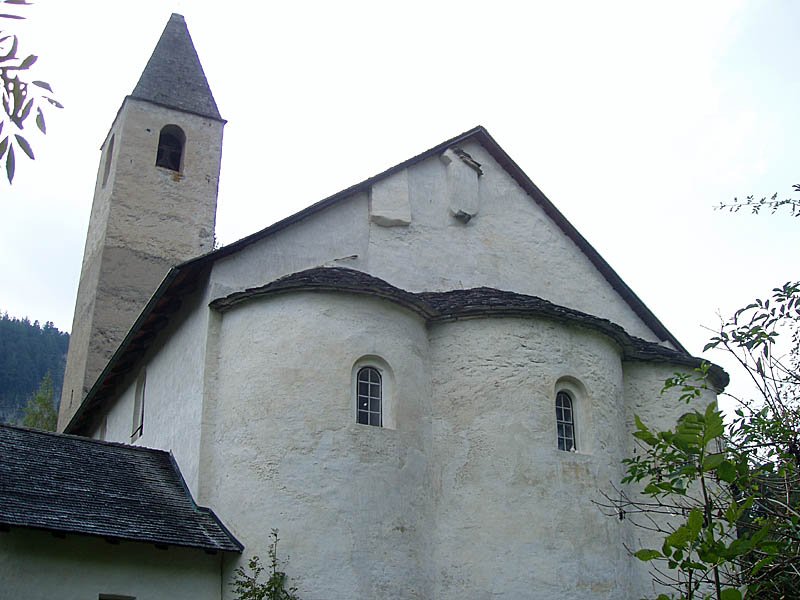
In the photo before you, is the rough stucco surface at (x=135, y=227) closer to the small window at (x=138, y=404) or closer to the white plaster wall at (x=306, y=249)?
the small window at (x=138, y=404)

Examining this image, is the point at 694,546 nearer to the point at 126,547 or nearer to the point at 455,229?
the point at 126,547

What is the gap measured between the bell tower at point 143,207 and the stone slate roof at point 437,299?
11.2 meters

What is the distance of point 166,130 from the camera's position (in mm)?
28328

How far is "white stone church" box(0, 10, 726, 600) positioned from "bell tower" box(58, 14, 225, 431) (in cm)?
712

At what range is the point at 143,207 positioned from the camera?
86.8 ft

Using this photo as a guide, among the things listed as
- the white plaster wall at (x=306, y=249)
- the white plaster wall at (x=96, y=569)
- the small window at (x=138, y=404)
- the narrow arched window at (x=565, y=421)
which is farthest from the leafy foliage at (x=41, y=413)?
the narrow arched window at (x=565, y=421)

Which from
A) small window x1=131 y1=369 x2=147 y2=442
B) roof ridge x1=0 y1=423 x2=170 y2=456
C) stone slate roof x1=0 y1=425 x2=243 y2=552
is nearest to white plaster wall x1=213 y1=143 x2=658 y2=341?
roof ridge x1=0 y1=423 x2=170 y2=456

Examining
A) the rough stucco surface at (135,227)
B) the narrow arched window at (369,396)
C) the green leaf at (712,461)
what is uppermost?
the rough stucco surface at (135,227)

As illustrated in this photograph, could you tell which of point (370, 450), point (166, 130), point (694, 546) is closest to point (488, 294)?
point (370, 450)

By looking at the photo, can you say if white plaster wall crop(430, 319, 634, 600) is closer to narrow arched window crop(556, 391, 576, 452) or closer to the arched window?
narrow arched window crop(556, 391, 576, 452)

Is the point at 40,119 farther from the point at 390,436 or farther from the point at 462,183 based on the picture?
the point at 462,183

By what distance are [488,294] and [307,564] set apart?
Result: 19.0ft

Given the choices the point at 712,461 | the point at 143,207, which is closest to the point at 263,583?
the point at 712,461

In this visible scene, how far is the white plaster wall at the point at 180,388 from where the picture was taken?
14.7m
